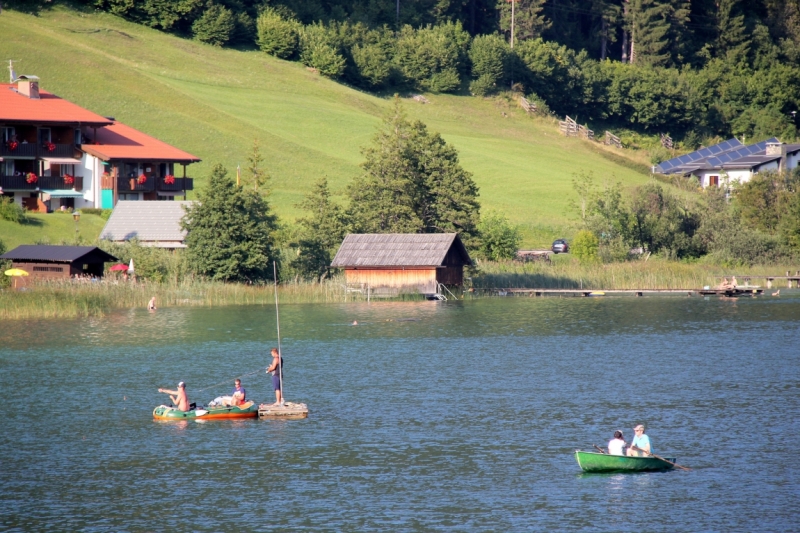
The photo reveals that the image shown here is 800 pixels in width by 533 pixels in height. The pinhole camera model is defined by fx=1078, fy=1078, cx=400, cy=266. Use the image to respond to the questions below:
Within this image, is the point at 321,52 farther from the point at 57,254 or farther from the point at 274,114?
the point at 57,254

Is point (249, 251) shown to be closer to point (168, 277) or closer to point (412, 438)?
point (168, 277)

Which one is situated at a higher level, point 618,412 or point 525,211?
point 525,211

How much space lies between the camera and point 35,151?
91.4m

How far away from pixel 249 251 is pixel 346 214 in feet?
44.1

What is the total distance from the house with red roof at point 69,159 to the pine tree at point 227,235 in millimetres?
20140

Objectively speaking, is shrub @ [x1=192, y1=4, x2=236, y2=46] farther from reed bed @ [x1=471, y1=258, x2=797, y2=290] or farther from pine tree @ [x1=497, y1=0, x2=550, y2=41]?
reed bed @ [x1=471, y1=258, x2=797, y2=290]

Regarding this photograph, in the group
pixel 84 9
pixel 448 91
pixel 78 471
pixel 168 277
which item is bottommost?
pixel 78 471

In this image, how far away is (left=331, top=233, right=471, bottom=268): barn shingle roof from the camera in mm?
76875

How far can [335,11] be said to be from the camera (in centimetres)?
16625

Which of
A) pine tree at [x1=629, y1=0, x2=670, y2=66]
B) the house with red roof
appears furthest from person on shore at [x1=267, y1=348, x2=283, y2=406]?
pine tree at [x1=629, y1=0, x2=670, y2=66]

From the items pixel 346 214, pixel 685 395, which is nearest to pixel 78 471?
pixel 685 395

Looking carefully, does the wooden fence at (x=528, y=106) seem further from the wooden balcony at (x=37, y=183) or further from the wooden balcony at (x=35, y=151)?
the wooden balcony at (x=37, y=183)

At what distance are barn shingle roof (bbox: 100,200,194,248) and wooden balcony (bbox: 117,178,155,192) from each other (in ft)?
27.5

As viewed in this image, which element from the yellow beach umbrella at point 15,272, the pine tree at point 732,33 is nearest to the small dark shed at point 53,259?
the yellow beach umbrella at point 15,272
